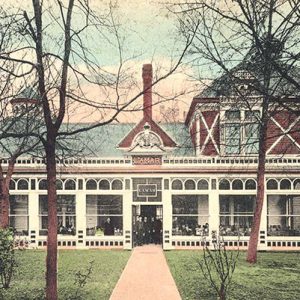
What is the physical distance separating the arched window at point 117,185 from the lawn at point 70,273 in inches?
126

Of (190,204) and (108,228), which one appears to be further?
(190,204)

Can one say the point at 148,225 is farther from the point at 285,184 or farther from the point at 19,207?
the point at 285,184

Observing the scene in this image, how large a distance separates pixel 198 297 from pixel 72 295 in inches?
126

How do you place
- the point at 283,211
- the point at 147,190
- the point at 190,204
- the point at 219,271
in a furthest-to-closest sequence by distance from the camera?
the point at 283,211 < the point at 190,204 < the point at 147,190 < the point at 219,271

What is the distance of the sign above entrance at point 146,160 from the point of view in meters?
30.3

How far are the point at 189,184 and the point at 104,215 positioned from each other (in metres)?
4.45

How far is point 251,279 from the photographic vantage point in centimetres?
1892

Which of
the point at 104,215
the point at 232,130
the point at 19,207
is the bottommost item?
the point at 104,215

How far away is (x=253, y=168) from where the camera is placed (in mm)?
30297

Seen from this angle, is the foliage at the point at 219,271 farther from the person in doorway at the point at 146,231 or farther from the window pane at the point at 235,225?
the person in doorway at the point at 146,231

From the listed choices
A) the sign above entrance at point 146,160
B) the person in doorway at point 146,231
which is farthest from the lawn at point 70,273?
the sign above entrance at point 146,160

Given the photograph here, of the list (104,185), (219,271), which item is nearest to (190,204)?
(104,185)

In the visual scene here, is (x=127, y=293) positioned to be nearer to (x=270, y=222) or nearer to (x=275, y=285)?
(x=275, y=285)

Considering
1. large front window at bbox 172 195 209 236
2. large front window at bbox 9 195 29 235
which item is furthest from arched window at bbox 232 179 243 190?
large front window at bbox 9 195 29 235
